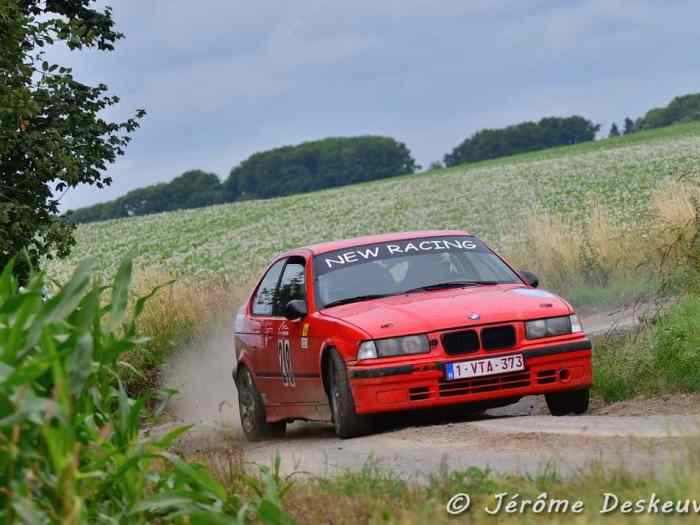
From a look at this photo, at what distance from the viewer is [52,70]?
18875 millimetres

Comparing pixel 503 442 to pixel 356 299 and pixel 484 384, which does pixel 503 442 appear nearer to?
pixel 484 384

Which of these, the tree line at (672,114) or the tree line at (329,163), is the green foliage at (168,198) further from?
the tree line at (672,114)

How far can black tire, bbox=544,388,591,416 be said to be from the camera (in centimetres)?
1182

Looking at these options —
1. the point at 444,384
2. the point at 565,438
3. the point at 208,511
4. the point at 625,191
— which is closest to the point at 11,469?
the point at 208,511

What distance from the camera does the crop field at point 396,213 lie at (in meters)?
40.0

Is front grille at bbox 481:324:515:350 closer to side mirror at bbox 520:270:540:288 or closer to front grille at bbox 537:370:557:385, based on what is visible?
front grille at bbox 537:370:557:385

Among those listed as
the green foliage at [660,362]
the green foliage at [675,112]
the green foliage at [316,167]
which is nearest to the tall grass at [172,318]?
the green foliage at [660,362]

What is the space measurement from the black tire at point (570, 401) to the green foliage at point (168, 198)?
102067mm

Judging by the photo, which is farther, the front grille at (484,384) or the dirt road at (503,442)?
the front grille at (484,384)

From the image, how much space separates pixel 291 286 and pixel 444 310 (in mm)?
2084

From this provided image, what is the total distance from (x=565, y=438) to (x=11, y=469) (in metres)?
4.22

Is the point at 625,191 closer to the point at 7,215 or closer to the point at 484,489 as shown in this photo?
the point at 7,215

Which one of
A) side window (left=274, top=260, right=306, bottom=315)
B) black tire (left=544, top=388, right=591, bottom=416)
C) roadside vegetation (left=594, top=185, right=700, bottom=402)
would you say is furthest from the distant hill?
black tire (left=544, top=388, right=591, bottom=416)

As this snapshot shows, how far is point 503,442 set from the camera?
9.23m
